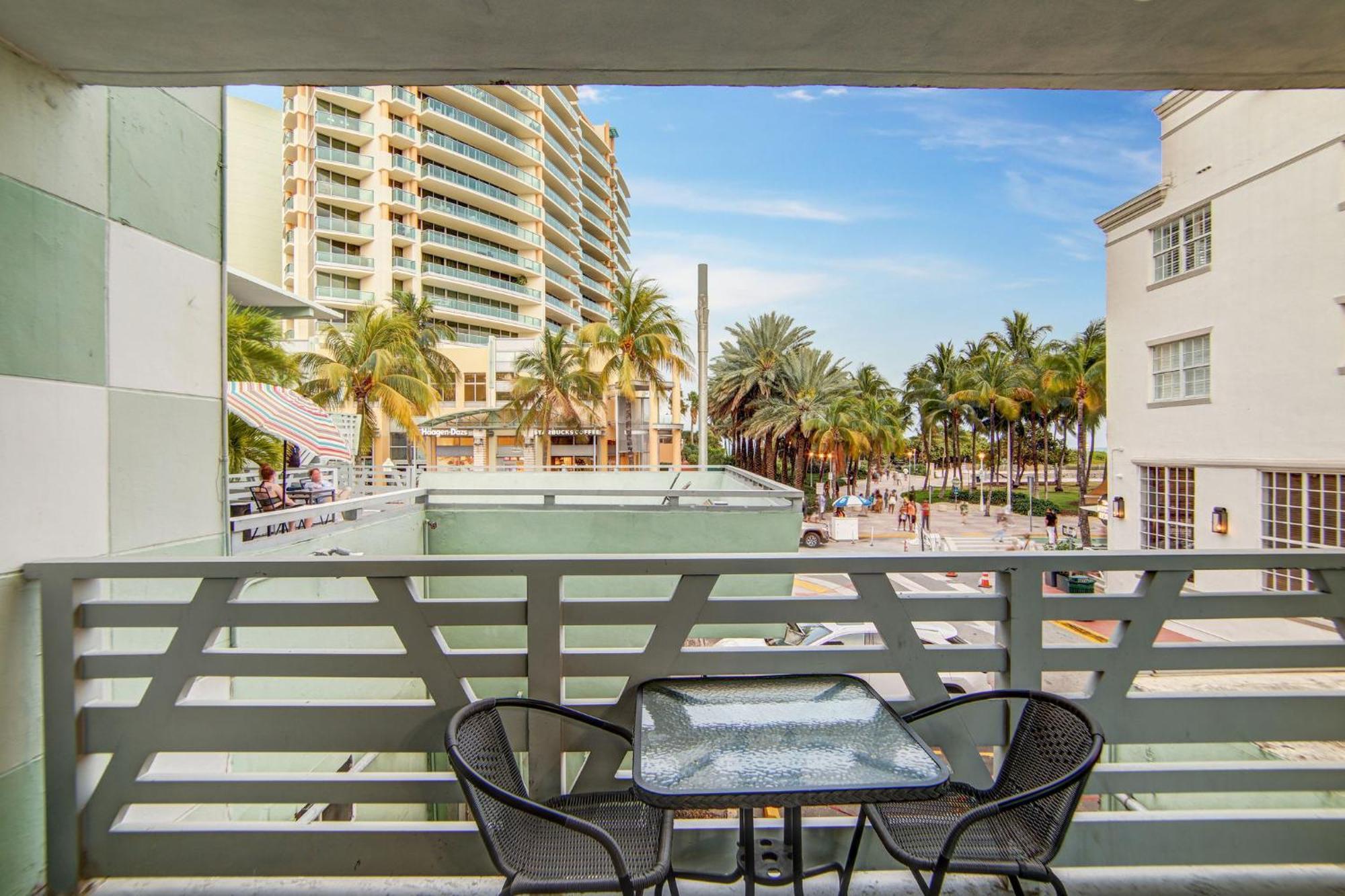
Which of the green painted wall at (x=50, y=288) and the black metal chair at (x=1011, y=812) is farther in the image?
the green painted wall at (x=50, y=288)

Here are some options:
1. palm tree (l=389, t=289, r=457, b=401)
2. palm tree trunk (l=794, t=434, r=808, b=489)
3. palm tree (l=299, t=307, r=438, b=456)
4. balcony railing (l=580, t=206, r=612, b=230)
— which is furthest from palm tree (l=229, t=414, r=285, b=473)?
balcony railing (l=580, t=206, r=612, b=230)

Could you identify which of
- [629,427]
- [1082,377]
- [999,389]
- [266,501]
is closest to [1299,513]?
[266,501]

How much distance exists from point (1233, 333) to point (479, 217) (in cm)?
4402

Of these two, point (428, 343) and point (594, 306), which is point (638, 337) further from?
point (594, 306)

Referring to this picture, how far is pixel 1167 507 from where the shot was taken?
586 inches

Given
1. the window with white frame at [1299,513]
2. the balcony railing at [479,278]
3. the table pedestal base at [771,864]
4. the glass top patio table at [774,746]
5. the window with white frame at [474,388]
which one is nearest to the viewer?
the glass top patio table at [774,746]

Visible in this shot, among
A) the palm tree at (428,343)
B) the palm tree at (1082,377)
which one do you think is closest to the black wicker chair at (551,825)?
the palm tree at (428,343)

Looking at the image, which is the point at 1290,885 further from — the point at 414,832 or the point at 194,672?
the point at 194,672

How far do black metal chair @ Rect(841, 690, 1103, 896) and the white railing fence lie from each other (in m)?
0.15

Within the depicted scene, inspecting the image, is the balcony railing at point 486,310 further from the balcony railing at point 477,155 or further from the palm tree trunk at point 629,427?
the palm tree trunk at point 629,427

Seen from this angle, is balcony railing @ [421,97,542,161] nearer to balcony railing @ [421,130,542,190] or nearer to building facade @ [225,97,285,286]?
balcony railing @ [421,130,542,190]

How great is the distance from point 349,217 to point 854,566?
4903cm

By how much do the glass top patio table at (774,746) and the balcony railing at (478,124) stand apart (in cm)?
4982

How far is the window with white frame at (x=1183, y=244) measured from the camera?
14.1m
